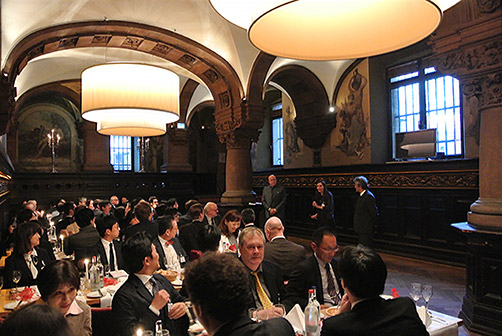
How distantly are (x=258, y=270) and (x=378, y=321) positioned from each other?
1526 mm

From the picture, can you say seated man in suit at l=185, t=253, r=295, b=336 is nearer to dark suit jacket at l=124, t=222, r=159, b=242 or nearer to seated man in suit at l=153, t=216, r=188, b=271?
seated man in suit at l=153, t=216, r=188, b=271

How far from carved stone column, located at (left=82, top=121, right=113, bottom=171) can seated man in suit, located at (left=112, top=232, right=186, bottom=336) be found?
41.6 ft

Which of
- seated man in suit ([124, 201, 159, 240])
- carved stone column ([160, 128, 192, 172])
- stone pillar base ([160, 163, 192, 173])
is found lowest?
seated man in suit ([124, 201, 159, 240])

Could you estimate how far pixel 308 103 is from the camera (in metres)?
12.2

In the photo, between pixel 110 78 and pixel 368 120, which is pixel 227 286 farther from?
pixel 368 120

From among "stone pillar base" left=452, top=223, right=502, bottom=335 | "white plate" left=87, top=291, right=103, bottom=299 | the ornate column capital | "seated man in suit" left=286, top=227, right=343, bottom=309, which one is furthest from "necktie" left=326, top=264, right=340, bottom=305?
the ornate column capital

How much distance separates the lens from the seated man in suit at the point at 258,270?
3.06m

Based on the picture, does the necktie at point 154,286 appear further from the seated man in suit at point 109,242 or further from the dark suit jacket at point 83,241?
the dark suit jacket at point 83,241

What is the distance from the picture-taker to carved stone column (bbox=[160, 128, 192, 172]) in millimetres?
14070

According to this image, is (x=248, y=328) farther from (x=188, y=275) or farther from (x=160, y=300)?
(x=160, y=300)

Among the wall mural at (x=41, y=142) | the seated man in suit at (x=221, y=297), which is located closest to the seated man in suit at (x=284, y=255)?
the seated man in suit at (x=221, y=297)

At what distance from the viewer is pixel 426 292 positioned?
275 cm

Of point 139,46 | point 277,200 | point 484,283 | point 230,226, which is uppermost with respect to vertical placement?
point 139,46

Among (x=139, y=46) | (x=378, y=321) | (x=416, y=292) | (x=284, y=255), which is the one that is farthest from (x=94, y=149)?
(x=378, y=321)
